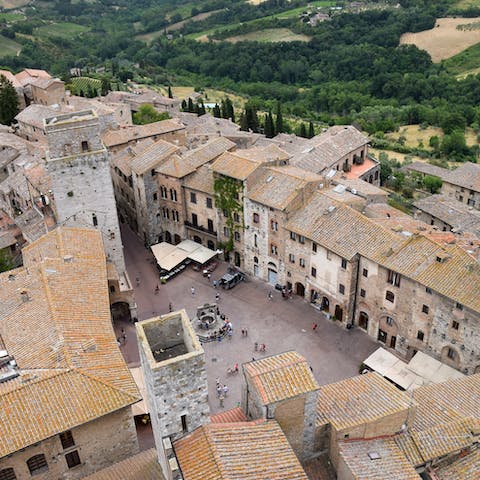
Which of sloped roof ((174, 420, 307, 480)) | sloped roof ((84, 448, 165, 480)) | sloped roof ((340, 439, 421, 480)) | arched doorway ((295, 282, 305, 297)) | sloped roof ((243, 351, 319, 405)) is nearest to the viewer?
sloped roof ((174, 420, 307, 480))

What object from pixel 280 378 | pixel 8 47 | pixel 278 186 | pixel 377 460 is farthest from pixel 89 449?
pixel 8 47

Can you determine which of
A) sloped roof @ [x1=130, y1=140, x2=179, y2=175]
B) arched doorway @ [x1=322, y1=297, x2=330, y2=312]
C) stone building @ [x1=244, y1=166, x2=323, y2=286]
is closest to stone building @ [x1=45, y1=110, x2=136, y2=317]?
sloped roof @ [x1=130, y1=140, x2=179, y2=175]

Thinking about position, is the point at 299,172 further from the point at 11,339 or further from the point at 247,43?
the point at 247,43

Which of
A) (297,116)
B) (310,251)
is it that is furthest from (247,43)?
(310,251)

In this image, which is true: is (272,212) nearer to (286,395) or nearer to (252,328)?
(252,328)

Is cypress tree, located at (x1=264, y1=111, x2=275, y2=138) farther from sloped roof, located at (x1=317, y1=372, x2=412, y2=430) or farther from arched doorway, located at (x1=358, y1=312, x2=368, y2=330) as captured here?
sloped roof, located at (x1=317, y1=372, x2=412, y2=430)

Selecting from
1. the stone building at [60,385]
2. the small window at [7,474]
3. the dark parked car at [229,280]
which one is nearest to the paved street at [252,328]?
the dark parked car at [229,280]
